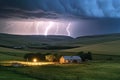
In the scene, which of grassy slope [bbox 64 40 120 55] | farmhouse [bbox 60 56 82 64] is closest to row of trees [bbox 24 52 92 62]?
farmhouse [bbox 60 56 82 64]

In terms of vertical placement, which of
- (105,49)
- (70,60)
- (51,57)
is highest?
(105,49)

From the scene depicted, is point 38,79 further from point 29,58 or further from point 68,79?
point 29,58

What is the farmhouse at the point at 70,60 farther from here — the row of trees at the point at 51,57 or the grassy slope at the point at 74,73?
the grassy slope at the point at 74,73

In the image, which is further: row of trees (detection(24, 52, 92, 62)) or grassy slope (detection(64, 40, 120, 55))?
grassy slope (detection(64, 40, 120, 55))

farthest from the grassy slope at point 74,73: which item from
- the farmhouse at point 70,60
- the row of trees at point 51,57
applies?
the row of trees at point 51,57

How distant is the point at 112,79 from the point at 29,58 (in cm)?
7388

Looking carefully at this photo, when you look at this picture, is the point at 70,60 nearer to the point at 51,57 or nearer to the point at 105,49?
the point at 51,57

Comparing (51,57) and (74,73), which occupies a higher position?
(51,57)

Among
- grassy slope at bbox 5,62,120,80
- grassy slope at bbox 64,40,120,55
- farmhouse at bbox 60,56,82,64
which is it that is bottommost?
grassy slope at bbox 5,62,120,80

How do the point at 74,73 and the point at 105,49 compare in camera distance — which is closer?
the point at 74,73

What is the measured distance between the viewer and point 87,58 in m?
123

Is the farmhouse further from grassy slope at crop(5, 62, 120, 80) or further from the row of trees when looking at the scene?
grassy slope at crop(5, 62, 120, 80)

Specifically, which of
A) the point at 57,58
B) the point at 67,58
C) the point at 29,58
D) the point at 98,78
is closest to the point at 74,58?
the point at 67,58

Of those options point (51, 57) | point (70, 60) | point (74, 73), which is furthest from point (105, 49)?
point (74, 73)
